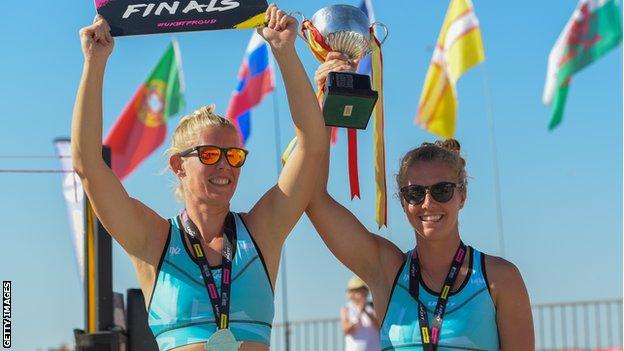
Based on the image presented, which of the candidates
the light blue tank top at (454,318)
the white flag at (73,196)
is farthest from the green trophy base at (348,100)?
the white flag at (73,196)

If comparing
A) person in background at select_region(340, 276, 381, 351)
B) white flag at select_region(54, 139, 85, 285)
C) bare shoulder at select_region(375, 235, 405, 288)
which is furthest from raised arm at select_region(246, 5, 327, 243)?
person in background at select_region(340, 276, 381, 351)

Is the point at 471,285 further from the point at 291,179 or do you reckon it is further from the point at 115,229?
the point at 115,229

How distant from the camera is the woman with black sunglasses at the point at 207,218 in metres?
4.24

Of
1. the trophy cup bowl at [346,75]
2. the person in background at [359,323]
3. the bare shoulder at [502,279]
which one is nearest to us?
the bare shoulder at [502,279]

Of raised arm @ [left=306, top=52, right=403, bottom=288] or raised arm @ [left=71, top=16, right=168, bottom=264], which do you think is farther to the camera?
raised arm @ [left=306, top=52, right=403, bottom=288]

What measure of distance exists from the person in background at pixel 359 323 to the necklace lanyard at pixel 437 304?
5856mm

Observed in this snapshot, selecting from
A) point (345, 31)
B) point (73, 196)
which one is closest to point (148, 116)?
point (73, 196)

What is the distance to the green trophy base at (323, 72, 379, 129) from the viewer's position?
15.1 ft

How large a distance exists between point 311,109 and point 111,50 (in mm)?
799

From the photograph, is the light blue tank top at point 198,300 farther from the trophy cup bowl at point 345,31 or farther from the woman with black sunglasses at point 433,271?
the trophy cup bowl at point 345,31

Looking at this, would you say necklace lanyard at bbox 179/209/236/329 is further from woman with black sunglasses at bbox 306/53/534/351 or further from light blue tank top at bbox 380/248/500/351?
light blue tank top at bbox 380/248/500/351

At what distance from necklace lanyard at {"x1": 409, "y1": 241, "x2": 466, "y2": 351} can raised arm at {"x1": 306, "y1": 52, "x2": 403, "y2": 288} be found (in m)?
0.11

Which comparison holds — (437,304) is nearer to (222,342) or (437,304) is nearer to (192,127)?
(222,342)

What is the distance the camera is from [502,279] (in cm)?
439
